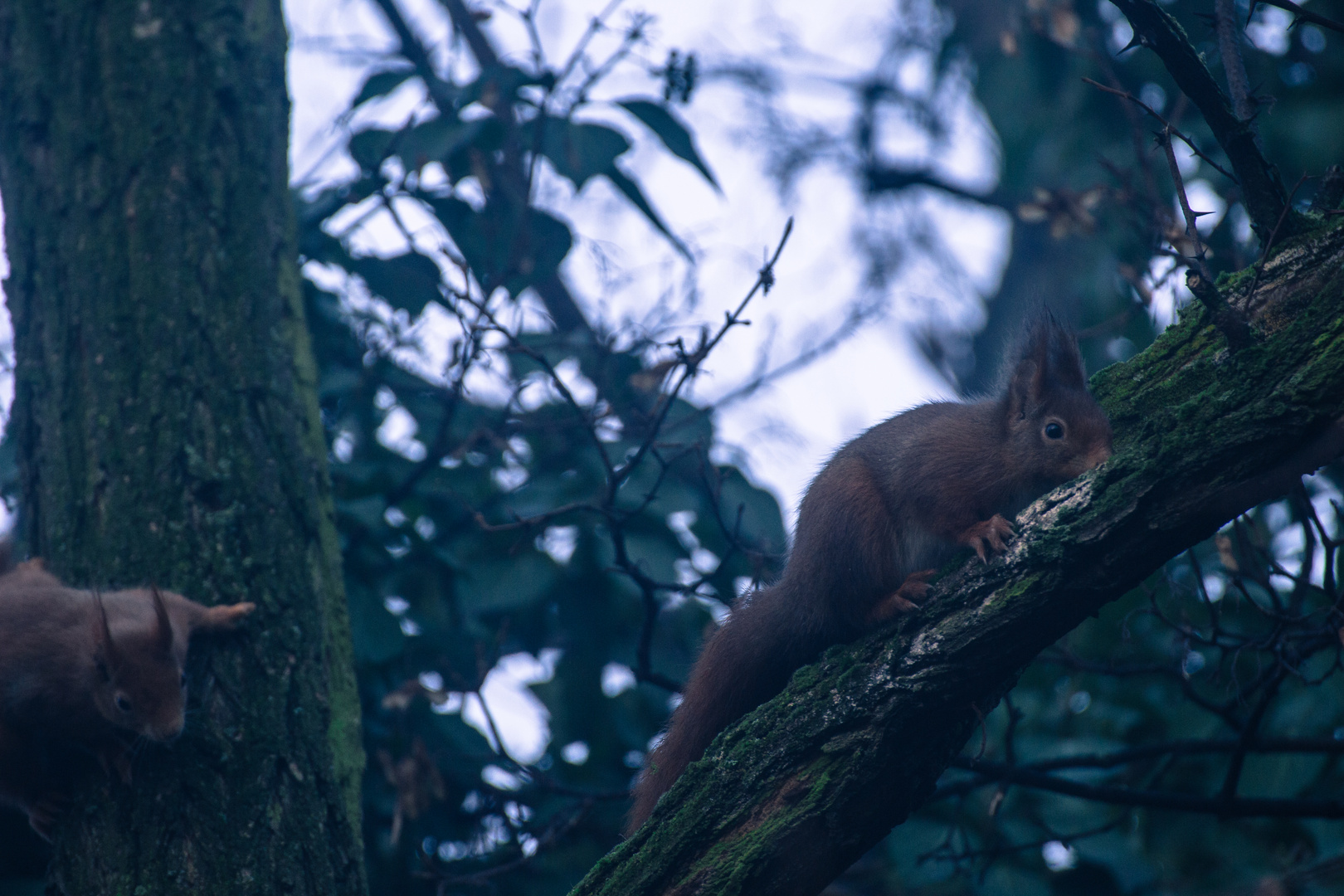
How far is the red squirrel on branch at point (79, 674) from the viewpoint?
280 centimetres

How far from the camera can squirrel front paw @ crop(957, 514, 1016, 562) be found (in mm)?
2549

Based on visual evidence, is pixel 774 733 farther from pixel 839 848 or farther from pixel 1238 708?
pixel 1238 708

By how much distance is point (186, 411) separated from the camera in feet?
9.74

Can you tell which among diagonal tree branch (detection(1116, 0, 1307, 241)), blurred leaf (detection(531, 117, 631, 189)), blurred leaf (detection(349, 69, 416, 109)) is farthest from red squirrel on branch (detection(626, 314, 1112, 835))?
blurred leaf (detection(349, 69, 416, 109))

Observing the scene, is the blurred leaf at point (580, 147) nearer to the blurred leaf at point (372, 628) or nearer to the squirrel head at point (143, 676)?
the blurred leaf at point (372, 628)

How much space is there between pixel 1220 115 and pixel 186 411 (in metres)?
2.74

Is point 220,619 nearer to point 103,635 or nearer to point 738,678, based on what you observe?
point 103,635

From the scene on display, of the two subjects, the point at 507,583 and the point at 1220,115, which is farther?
the point at 507,583

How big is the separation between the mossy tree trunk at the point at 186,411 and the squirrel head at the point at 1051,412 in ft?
6.98

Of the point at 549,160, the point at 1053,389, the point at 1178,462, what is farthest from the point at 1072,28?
the point at 1178,462

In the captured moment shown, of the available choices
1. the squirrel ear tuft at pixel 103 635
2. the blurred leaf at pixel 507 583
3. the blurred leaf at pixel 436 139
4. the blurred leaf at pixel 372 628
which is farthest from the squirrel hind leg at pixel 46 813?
the blurred leaf at pixel 436 139

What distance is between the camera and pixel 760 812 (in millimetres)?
2227

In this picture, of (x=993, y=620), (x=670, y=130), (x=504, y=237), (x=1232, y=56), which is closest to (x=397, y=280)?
(x=504, y=237)

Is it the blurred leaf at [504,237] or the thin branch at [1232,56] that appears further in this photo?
the blurred leaf at [504,237]
